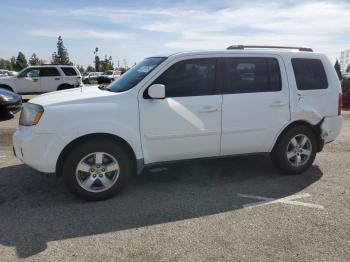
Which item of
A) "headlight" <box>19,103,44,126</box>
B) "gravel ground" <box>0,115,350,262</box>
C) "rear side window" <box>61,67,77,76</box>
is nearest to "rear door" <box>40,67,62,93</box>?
"rear side window" <box>61,67,77,76</box>

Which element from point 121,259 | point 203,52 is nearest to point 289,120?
point 203,52

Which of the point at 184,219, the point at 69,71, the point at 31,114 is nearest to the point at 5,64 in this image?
the point at 69,71

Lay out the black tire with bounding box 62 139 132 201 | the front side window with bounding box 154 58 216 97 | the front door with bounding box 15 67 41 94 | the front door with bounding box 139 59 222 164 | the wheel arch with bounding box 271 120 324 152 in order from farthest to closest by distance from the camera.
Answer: the front door with bounding box 15 67 41 94, the wheel arch with bounding box 271 120 324 152, the front side window with bounding box 154 58 216 97, the front door with bounding box 139 59 222 164, the black tire with bounding box 62 139 132 201

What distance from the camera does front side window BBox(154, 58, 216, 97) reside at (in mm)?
4824

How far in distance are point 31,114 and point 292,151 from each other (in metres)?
3.66

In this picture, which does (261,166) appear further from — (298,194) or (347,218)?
(347,218)

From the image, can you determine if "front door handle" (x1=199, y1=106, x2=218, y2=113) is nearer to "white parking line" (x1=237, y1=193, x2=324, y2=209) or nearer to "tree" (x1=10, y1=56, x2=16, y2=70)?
"white parking line" (x1=237, y1=193, x2=324, y2=209)

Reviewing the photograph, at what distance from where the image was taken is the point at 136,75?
5.10 m

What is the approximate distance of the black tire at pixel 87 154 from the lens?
443cm

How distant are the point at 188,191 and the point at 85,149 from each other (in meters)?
1.48

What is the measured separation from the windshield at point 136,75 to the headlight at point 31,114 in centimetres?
103

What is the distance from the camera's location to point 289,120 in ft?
17.8

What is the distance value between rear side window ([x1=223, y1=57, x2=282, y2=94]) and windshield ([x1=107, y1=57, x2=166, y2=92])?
94cm

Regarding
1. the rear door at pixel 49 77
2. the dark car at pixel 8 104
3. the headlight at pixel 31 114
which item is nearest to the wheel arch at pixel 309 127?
the headlight at pixel 31 114
